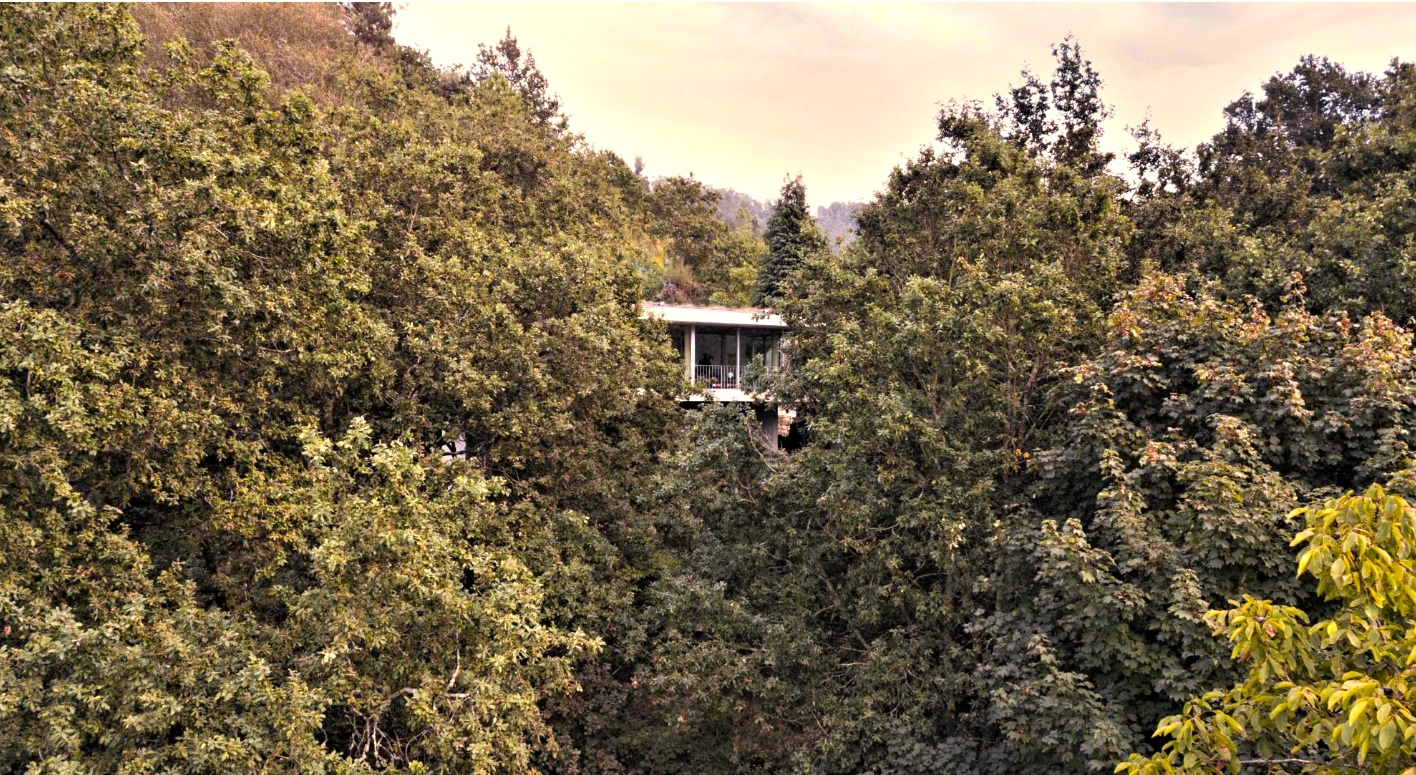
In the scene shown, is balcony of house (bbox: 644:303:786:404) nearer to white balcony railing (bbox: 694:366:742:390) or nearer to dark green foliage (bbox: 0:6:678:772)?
white balcony railing (bbox: 694:366:742:390)

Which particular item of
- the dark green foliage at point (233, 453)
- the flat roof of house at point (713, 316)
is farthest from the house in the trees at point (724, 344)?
the dark green foliage at point (233, 453)

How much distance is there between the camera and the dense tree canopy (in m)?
7.70

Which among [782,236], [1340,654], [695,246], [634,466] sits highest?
[695,246]

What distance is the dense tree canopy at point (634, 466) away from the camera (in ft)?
25.2

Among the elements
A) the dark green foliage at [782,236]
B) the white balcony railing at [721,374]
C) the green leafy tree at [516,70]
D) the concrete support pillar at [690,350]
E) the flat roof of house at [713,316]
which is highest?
the green leafy tree at [516,70]

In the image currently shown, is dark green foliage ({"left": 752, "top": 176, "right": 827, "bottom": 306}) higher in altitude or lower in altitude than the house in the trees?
higher

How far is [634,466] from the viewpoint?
15.5 metres

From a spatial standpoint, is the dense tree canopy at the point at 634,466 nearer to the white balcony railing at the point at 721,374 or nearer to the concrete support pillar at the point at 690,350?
the concrete support pillar at the point at 690,350

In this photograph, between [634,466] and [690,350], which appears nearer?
[634,466]

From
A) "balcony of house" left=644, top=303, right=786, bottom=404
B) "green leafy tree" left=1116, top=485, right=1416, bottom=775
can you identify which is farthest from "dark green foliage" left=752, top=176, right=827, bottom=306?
"green leafy tree" left=1116, top=485, right=1416, bottom=775

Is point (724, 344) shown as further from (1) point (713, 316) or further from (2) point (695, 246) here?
(2) point (695, 246)

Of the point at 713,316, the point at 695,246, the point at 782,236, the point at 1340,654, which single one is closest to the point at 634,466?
the point at 1340,654

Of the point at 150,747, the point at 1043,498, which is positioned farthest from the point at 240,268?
the point at 1043,498

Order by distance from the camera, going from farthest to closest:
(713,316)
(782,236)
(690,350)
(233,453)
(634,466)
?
(782,236) < (690,350) < (713,316) < (634,466) < (233,453)
